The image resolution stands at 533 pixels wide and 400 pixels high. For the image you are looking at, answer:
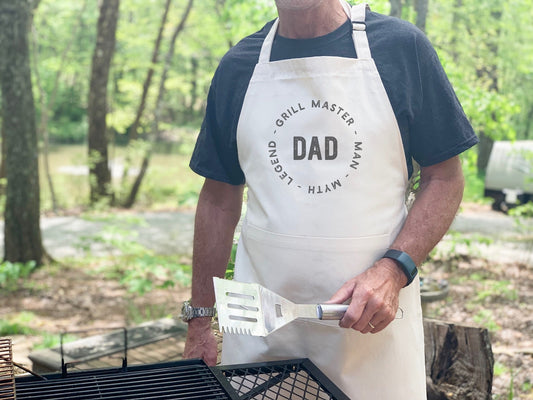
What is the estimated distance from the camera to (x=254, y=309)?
1.17 meters

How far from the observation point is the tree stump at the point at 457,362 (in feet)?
8.68

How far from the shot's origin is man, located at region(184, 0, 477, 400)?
54.4 inches

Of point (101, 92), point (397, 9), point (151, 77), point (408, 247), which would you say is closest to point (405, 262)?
point (408, 247)

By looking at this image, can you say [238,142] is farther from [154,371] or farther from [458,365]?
[458,365]

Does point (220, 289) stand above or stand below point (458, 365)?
above

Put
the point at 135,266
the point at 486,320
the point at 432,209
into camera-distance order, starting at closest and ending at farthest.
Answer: the point at 432,209 → the point at 486,320 → the point at 135,266

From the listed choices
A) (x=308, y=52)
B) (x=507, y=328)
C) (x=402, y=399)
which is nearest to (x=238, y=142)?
(x=308, y=52)

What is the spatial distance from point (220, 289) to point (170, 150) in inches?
1025

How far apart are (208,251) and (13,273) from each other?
4774mm

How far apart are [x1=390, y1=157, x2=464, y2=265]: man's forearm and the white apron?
0.05m

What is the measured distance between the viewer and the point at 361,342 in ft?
4.67

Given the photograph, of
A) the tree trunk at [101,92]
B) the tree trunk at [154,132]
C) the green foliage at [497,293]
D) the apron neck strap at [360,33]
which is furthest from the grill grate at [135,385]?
the tree trunk at [154,132]

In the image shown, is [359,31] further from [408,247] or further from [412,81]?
[408,247]

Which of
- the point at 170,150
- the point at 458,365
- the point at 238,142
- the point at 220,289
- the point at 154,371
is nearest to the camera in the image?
the point at 220,289
